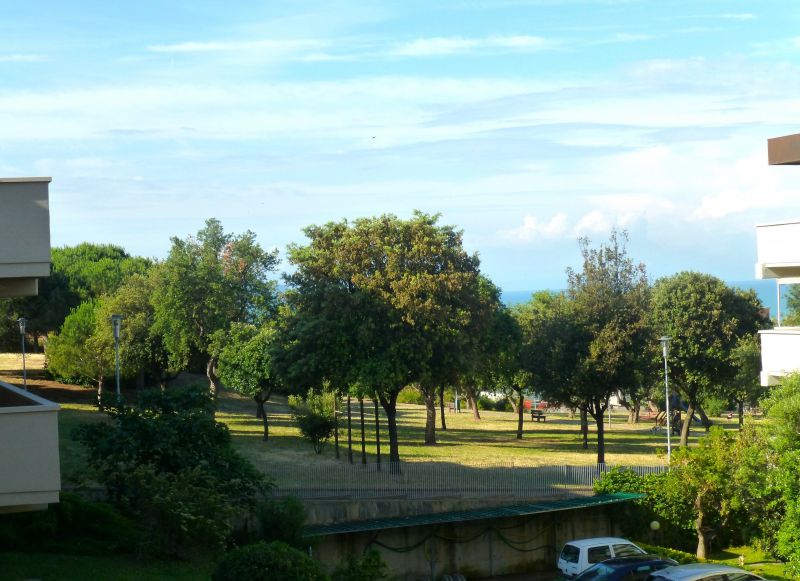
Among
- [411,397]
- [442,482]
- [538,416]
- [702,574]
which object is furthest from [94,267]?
[702,574]

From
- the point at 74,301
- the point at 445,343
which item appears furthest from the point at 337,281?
the point at 74,301

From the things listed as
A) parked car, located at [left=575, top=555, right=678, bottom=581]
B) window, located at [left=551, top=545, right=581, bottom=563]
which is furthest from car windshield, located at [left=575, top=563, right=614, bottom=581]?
window, located at [left=551, top=545, right=581, bottom=563]

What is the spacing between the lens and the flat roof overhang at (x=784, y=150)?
24.1 m

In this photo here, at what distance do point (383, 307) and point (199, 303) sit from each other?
74.2 ft

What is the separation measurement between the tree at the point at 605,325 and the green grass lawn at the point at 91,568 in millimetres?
28860

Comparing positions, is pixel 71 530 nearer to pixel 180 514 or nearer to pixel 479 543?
pixel 180 514

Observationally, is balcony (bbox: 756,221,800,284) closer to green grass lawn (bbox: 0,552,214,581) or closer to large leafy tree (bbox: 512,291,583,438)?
green grass lawn (bbox: 0,552,214,581)

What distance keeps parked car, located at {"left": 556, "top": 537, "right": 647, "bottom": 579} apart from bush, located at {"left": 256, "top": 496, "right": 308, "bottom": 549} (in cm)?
703

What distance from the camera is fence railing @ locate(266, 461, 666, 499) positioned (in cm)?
3077

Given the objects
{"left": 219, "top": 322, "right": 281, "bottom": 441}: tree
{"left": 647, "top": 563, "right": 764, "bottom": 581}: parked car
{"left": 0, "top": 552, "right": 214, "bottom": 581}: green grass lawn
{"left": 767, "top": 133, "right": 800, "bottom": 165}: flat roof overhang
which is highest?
{"left": 767, "top": 133, "right": 800, "bottom": 165}: flat roof overhang

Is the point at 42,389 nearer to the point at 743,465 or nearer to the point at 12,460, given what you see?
the point at 743,465

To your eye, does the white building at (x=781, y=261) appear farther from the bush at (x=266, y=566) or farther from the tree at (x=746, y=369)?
the tree at (x=746, y=369)

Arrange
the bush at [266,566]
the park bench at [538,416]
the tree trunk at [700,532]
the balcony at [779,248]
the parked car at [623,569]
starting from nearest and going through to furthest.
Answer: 1. the bush at [266,566]
2. the parked car at [623,569]
3. the balcony at [779,248]
4. the tree trunk at [700,532]
5. the park bench at [538,416]

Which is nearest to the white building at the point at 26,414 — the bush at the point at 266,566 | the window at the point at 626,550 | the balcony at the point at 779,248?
the bush at the point at 266,566
